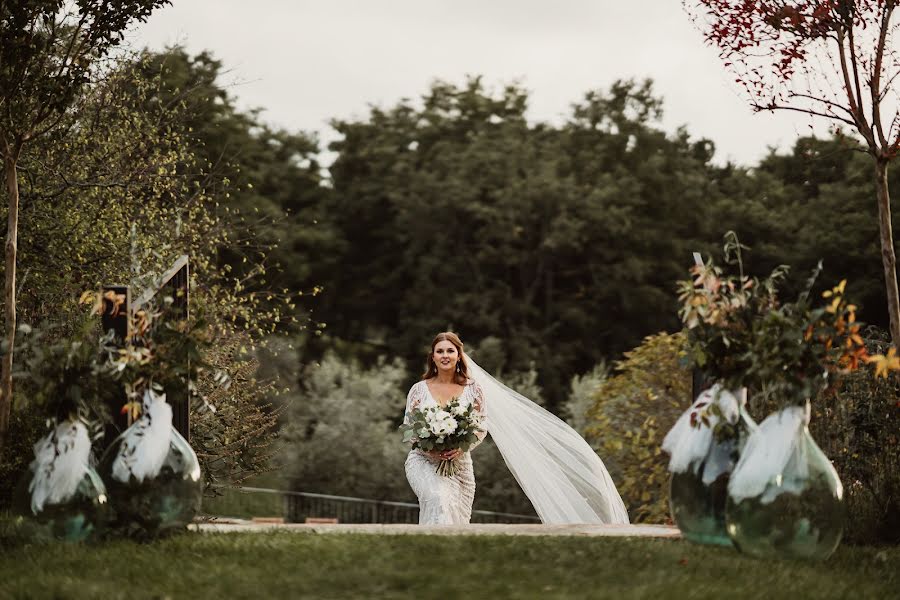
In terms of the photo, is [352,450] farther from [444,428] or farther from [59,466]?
[59,466]

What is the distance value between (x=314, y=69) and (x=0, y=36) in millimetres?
28303

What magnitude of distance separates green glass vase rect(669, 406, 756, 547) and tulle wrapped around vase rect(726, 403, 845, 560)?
12.5 inches

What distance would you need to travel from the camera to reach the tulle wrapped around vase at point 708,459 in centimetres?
675

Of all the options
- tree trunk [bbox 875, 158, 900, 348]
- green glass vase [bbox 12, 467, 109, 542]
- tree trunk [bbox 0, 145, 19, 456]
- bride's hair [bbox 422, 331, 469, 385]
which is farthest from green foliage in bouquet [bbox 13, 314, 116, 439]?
tree trunk [bbox 875, 158, 900, 348]

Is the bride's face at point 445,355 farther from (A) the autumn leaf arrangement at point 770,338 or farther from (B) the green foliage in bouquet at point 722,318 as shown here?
(B) the green foliage in bouquet at point 722,318

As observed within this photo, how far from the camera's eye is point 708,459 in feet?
22.3

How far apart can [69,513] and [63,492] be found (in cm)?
13

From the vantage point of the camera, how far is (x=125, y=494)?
6977mm

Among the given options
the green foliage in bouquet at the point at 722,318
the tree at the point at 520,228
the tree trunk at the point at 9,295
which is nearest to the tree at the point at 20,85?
the tree trunk at the point at 9,295

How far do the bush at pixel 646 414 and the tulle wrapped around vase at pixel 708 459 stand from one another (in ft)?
24.7

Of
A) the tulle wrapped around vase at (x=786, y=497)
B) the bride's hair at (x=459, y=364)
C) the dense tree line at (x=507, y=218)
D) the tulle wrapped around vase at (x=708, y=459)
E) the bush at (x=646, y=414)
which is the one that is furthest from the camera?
the dense tree line at (x=507, y=218)

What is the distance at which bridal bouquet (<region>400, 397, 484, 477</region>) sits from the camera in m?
10.6

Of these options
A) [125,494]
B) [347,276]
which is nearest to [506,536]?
[125,494]

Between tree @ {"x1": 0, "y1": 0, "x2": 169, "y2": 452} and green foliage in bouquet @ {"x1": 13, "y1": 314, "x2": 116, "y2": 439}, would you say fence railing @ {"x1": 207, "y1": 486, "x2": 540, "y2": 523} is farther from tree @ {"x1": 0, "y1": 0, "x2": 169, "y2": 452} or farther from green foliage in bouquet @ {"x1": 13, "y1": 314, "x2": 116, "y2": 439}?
green foliage in bouquet @ {"x1": 13, "y1": 314, "x2": 116, "y2": 439}
